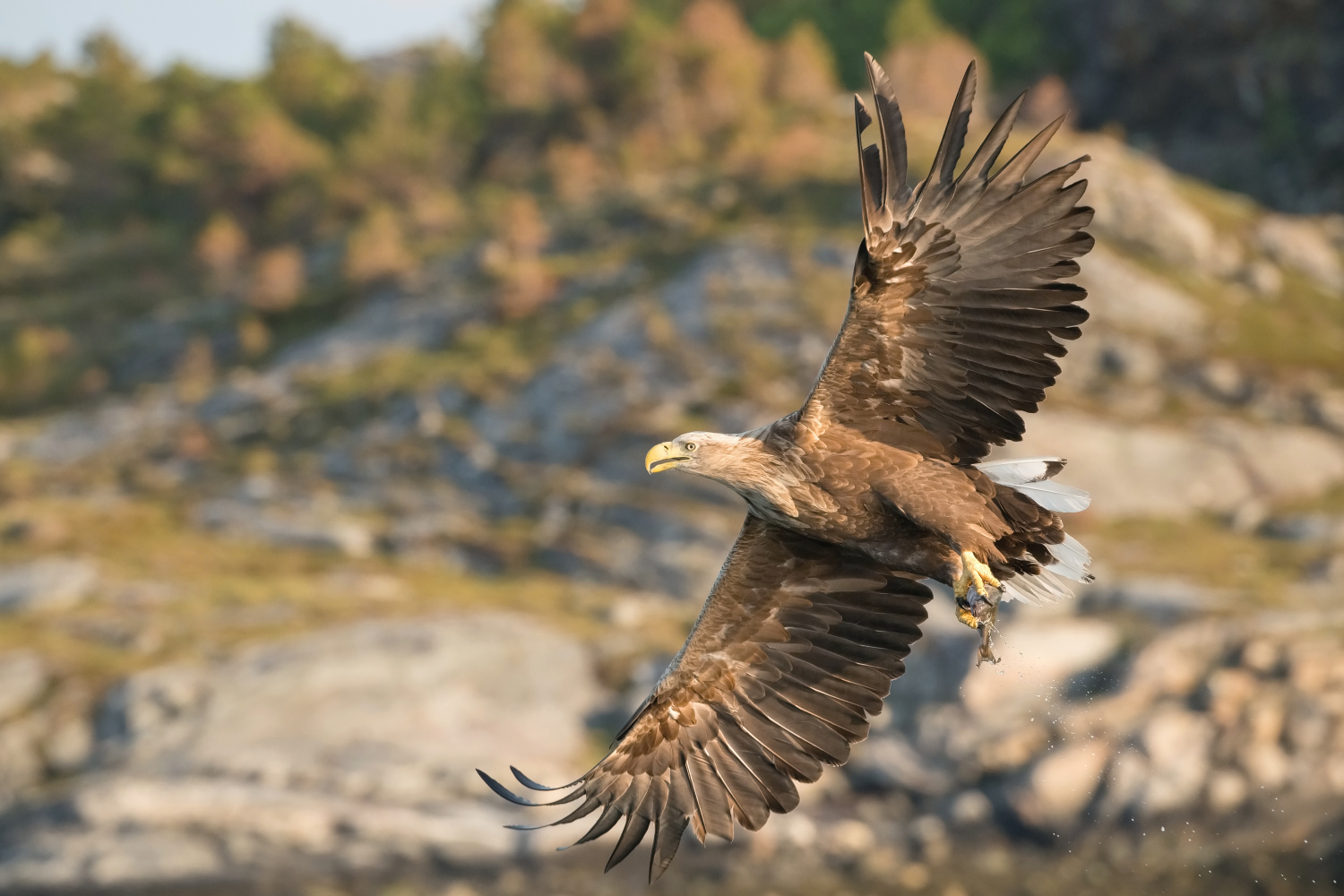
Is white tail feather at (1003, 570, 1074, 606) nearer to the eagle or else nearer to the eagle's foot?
the eagle

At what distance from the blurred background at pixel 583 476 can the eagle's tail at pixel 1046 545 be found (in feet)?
44.4

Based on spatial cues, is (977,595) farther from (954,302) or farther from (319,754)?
(319,754)

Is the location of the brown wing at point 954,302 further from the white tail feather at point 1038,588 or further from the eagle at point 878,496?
the white tail feather at point 1038,588

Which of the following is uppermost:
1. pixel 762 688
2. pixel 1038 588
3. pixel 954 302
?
pixel 954 302

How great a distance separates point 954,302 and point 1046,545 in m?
1.54

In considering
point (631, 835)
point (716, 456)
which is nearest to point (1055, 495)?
point (716, 456)

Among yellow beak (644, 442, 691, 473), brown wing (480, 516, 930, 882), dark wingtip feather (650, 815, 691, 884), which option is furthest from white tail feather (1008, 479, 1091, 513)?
dark wingtip feather (650, 815, 691, 884)

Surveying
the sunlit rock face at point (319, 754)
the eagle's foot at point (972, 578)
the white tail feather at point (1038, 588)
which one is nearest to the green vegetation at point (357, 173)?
the sunlit rock face at point (319, 754)

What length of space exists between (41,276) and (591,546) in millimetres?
41347

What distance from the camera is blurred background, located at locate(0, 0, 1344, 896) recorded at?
822 inches

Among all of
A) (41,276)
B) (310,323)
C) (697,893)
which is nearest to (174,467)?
(310,323)

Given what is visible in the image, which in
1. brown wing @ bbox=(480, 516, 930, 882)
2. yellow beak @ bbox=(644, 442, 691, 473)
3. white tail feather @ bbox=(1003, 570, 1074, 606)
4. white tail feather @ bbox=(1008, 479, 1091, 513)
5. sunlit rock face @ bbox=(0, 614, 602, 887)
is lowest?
sunlit rock face @ bbox=(0, 614, 602, 887)

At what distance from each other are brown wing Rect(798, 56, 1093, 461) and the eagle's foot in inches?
25.1

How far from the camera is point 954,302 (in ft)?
24.2
